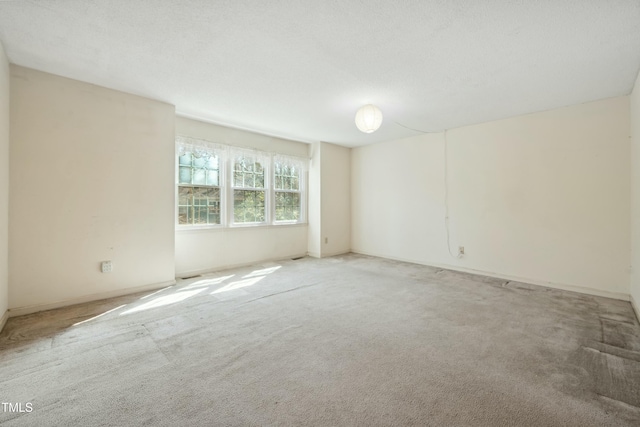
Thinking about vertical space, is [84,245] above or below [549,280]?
above

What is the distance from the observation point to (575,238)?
353 centimetres

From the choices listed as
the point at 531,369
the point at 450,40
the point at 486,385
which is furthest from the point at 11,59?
the point at 531,369

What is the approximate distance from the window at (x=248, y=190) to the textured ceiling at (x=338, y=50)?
1349 mm

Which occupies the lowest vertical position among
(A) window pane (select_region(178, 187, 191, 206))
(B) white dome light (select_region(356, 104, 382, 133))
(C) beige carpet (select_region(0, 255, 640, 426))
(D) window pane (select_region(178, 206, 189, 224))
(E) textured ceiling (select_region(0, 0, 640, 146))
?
(C) beige carpet (select_region(0, 255, 640, 426))

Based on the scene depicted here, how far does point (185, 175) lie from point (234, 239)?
131 cm

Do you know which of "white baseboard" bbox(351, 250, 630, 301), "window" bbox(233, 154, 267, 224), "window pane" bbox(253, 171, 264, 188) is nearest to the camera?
"white baseboard" bbox(351, 250, 630, 301)

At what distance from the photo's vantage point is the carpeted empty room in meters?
1.65

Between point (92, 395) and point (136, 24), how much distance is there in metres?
2.51

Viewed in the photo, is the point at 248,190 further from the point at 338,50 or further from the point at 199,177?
the point at 338,50

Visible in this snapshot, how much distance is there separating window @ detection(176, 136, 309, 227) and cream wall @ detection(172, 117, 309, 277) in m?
0.13

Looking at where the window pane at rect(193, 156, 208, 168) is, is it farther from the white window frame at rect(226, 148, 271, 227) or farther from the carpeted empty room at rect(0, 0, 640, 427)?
the white window frame at rect(226, 148, 271, 227)

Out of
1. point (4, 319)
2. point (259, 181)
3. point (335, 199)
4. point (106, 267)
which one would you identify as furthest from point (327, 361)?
point (335, 199)

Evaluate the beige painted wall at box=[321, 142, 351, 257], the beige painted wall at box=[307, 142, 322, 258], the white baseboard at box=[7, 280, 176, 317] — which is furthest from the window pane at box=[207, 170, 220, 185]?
the beige painted wall at box=[321, 142, 351, 257]

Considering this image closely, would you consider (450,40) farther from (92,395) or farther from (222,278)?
(222,278)
